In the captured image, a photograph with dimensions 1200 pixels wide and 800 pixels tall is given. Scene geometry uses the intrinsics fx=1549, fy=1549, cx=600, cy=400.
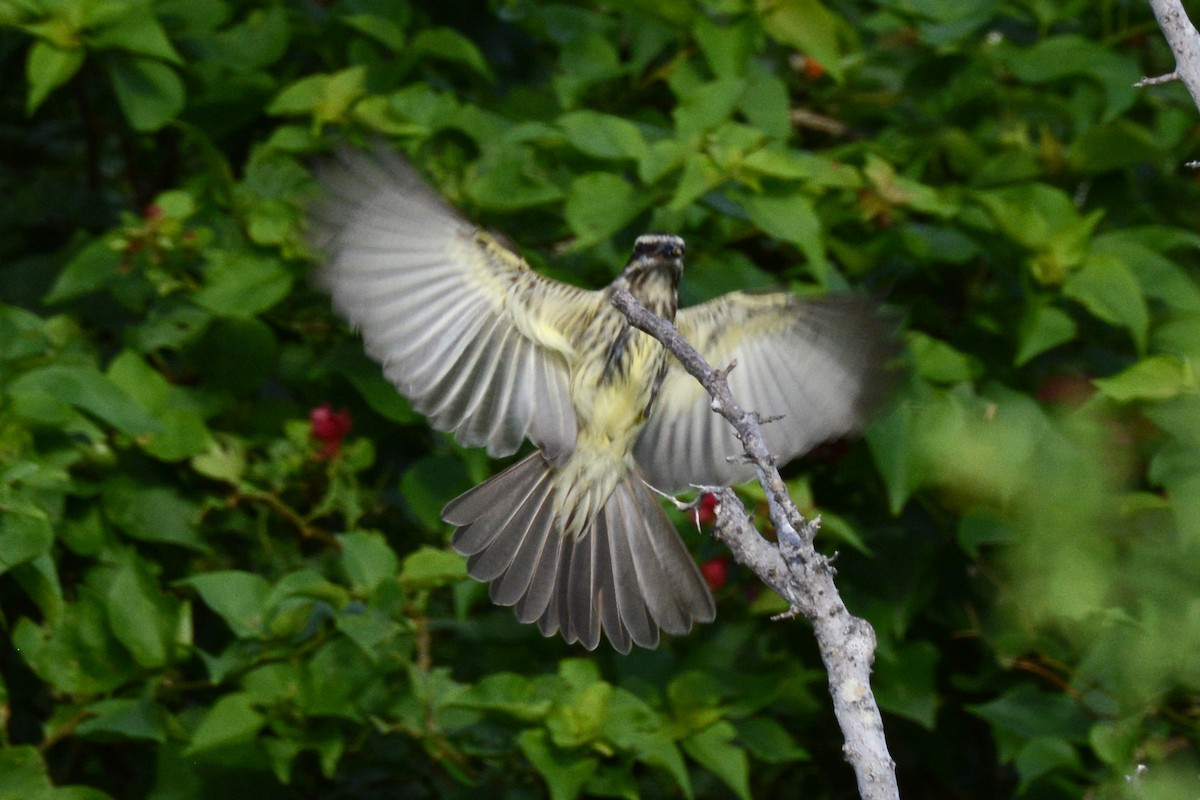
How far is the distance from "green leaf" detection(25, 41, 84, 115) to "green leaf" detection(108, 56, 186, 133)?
0.17 metres

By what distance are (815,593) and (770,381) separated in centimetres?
183

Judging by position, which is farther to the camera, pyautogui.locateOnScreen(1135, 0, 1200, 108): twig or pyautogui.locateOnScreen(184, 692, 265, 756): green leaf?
pyautogui.locateOnScreen(184, 692, 265, 756): green leaf

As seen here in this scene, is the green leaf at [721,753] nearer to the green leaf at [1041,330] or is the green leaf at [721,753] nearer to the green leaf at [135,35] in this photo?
the green leaf at [1041,330]

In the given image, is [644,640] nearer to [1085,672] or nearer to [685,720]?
[685,720]

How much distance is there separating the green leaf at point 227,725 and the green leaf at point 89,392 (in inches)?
23.8

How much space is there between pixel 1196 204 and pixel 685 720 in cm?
219

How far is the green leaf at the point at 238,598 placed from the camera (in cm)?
323

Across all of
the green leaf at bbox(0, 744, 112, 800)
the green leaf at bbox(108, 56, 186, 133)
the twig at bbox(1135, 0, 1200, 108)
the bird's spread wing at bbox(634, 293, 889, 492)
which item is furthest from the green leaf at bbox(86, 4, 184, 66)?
the twig at bbox(1135, 0, 1200, 108)

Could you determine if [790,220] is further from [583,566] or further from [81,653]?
[81,653]

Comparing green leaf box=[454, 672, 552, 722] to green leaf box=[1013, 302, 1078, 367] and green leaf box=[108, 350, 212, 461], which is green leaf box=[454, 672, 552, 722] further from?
green leaf box=[1013, 302, 1078, 367]

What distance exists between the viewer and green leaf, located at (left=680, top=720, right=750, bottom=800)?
11.0 ft

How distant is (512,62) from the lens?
181 inches

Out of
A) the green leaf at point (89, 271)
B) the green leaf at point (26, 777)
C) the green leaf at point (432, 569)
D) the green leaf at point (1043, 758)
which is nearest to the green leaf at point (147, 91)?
the green leaf at point (89, 271)

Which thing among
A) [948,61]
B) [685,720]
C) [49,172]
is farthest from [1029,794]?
[49,172]
